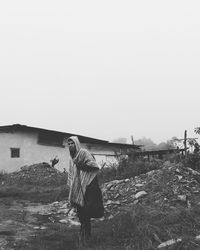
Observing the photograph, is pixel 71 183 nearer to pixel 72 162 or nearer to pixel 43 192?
pixel 72 162

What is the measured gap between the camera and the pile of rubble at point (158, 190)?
7527 mm

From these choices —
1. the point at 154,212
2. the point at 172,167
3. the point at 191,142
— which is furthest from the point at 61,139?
the point at 154,212

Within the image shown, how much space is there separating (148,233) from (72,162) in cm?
160

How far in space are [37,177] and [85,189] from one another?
1043 centimetres

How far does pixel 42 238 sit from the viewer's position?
17.7 feet

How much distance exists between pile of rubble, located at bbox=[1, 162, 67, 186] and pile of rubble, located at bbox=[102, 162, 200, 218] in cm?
512

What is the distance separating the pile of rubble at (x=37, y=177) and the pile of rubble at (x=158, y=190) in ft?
16.8

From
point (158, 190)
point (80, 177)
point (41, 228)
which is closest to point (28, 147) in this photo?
point (158, 190)

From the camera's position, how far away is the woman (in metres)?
4.98

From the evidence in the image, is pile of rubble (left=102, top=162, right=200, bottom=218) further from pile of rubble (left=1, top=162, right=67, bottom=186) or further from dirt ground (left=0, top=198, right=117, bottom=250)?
pile of rubble (left=1, top=162, right=67, bottom=186)

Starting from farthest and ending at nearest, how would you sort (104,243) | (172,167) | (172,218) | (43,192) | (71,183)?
(43,192), (172,167), (172,218), (71,183), (104,243)

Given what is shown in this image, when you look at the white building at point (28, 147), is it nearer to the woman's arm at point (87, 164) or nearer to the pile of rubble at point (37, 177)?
the pile of rubble at point (37, 177)

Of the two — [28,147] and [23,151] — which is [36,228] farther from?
[28,147]

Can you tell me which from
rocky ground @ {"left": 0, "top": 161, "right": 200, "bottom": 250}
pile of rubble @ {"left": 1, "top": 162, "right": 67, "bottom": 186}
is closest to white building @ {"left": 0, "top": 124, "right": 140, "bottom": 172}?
pile of rubble @ {"left": 1, "top": 162, "right": 67, "bottom": 186}
